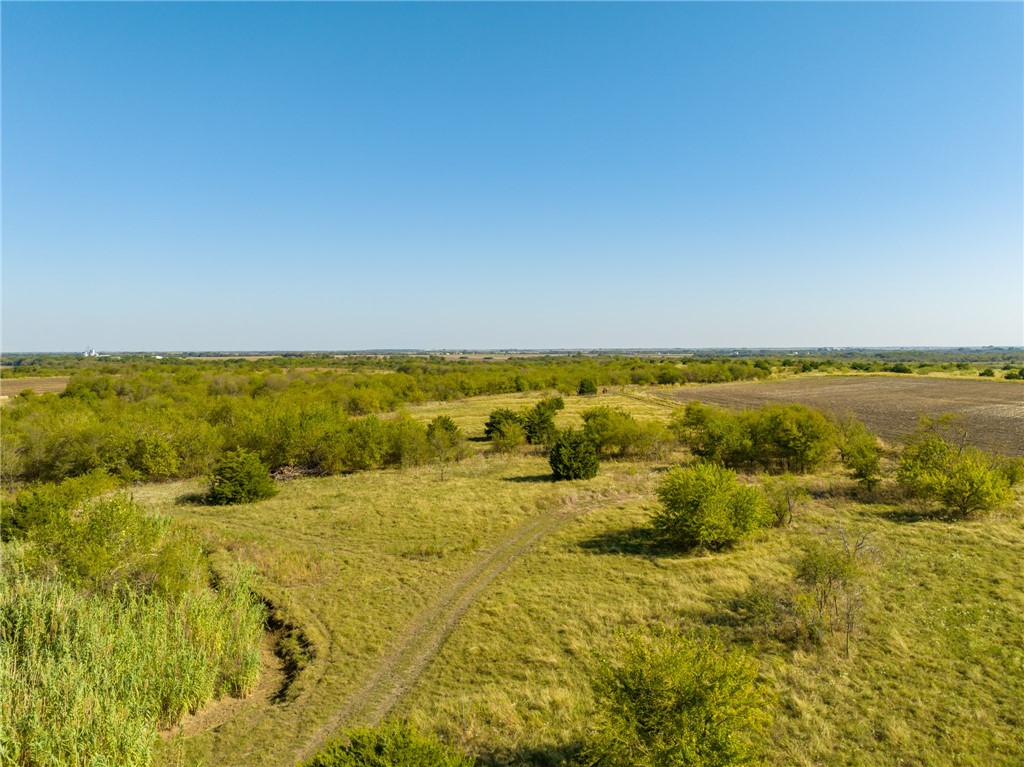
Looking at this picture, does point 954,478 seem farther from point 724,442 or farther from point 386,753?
point 386,753

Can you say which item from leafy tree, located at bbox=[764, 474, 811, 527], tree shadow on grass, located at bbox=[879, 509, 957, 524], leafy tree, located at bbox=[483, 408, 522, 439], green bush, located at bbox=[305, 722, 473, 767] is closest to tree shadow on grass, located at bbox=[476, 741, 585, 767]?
green bush, located at bbox=[305, 722, 473, 767]

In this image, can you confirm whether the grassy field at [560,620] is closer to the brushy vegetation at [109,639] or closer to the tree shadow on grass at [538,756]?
the tree shadow on grass at [538,756]

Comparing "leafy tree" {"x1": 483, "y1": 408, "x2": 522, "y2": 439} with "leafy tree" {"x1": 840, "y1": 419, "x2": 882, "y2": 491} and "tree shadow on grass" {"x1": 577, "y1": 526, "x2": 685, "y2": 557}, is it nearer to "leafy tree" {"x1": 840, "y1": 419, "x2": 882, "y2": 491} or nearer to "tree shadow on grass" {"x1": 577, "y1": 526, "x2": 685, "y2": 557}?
"tree shadow on grass" {"x1": 577, "y1": 526, "x2": 685, "y2": 557}

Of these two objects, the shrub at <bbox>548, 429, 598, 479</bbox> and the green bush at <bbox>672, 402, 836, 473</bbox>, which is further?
the green bush at <bbox>672, 402, 836, 473</bbox>

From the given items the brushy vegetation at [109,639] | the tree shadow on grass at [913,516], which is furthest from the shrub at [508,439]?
the brushy vegetation at [109,639]

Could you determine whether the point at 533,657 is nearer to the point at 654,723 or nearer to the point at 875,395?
the point at 654,723
